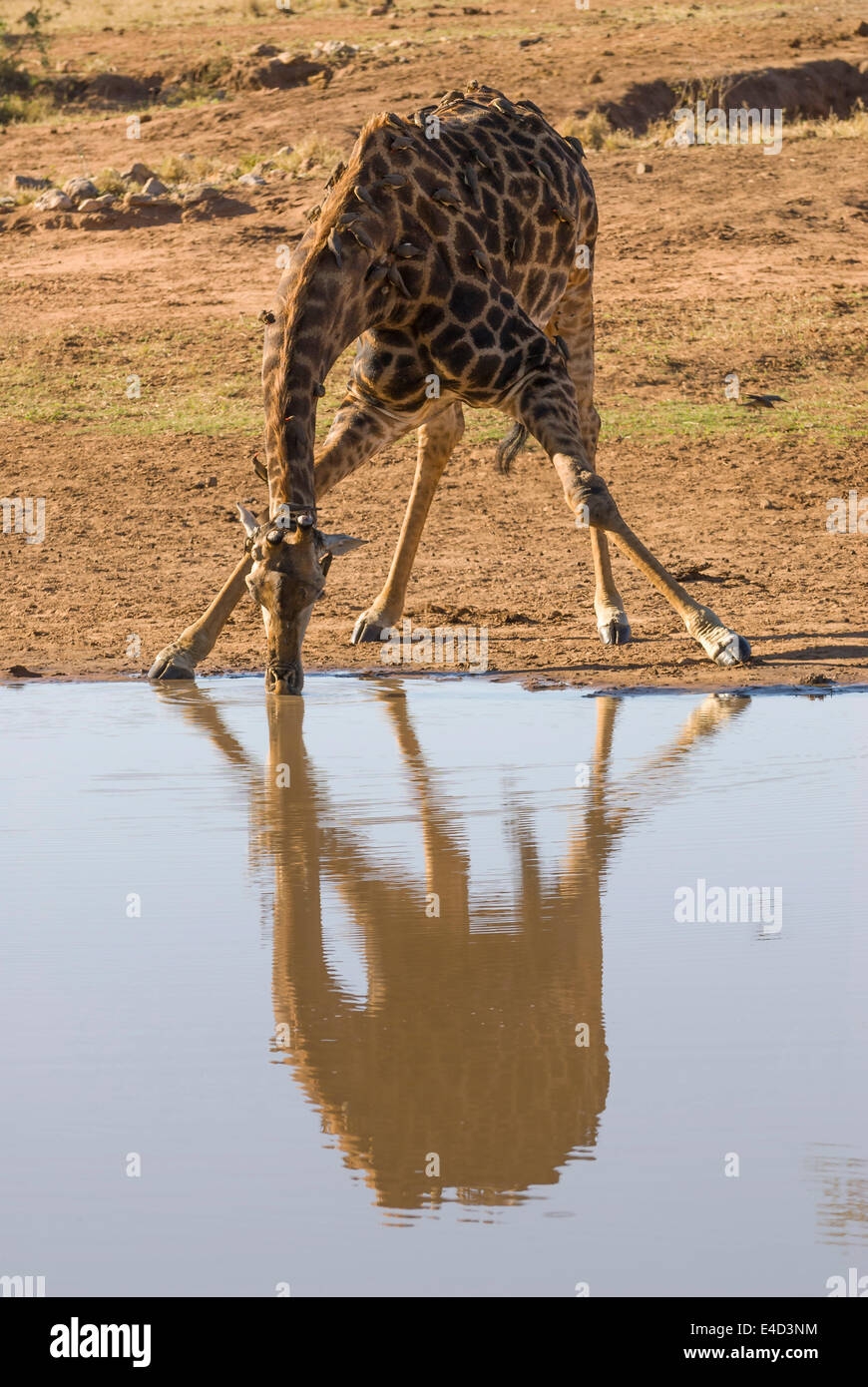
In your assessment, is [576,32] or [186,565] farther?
[576,32]

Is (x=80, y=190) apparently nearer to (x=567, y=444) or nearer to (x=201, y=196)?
(x=201, y=196)

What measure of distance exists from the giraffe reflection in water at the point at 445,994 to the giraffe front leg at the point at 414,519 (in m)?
2.84

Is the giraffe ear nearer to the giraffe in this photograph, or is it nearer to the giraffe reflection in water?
the giraffe

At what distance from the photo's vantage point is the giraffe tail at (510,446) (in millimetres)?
8984

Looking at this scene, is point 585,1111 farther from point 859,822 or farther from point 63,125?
point 63,125

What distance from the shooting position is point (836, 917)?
15.6 feet

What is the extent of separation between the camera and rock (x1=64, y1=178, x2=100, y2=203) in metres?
19.3

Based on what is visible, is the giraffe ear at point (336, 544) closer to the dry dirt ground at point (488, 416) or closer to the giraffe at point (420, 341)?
the giraffe at point (420, 341)

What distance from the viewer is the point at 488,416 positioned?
13.5m

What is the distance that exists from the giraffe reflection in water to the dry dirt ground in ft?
8.73

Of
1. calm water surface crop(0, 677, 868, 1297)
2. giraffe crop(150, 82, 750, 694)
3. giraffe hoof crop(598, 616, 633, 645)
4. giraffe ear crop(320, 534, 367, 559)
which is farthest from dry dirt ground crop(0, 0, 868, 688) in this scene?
calm water surface crop(0, 677, 868, 1297)

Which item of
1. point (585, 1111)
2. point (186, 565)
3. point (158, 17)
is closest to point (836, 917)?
point (585, 1111)

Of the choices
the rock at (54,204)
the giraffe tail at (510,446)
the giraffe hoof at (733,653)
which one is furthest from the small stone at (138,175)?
the giraffe hoof at (733,653)
